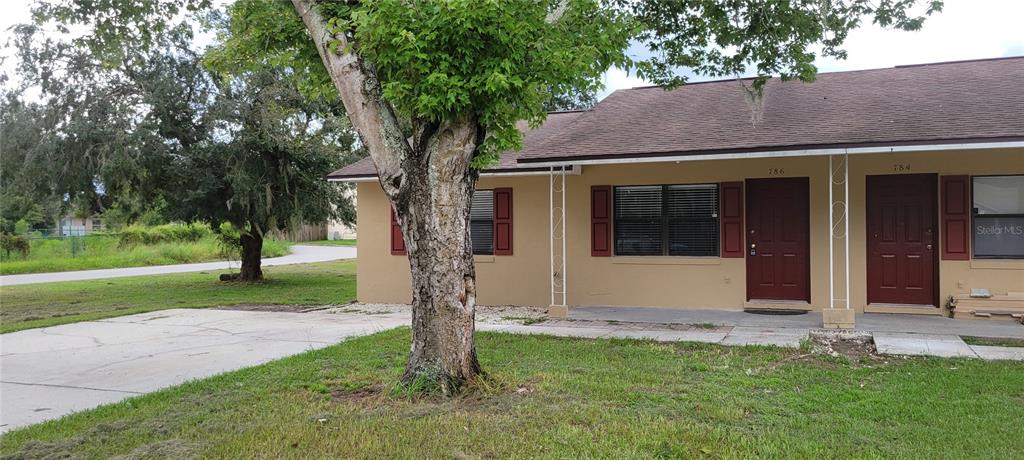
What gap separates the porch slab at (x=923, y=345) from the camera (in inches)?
282

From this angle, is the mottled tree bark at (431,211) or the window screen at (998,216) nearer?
the mottled tree bark at (431,211)

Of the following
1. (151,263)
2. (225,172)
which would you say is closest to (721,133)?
(225,172)

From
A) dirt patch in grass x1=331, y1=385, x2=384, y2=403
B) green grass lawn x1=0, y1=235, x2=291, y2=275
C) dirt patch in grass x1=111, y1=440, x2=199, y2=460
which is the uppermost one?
green grass lawn x1=0, y1=235, x2=291, y2=275

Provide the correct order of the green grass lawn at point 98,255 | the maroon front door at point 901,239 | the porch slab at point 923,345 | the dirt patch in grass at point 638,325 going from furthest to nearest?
the green grass lawn at point 98,255, the maroon front door at point 901,239, the dirt patch in grass at point 638,325, the porch slab at point 923,345

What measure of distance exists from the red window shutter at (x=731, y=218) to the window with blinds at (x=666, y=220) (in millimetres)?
127

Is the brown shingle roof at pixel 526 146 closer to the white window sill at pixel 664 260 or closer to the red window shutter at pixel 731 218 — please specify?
the white window sill at pixel 664 260

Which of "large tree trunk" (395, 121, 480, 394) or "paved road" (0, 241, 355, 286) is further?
"paved road" (0, 241, 355, 286)

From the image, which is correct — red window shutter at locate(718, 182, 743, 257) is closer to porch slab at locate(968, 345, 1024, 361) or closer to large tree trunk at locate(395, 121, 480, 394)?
porch slab at locate(968, 345, 1024, 361)

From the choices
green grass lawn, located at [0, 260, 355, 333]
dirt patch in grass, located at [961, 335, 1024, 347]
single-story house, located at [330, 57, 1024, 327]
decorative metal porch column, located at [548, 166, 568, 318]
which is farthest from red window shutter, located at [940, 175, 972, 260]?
green grass lawn, located at [0, 260, 355, 333]

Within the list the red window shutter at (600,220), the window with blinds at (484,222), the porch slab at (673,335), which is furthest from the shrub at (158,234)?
the porch slab at (673,335)

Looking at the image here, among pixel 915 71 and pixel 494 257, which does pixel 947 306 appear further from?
pixel 494 257

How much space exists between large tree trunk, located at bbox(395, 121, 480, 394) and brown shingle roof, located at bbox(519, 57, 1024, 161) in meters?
4.41

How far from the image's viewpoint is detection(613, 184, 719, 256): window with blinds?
11039mm

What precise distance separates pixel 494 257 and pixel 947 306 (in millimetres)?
7001
